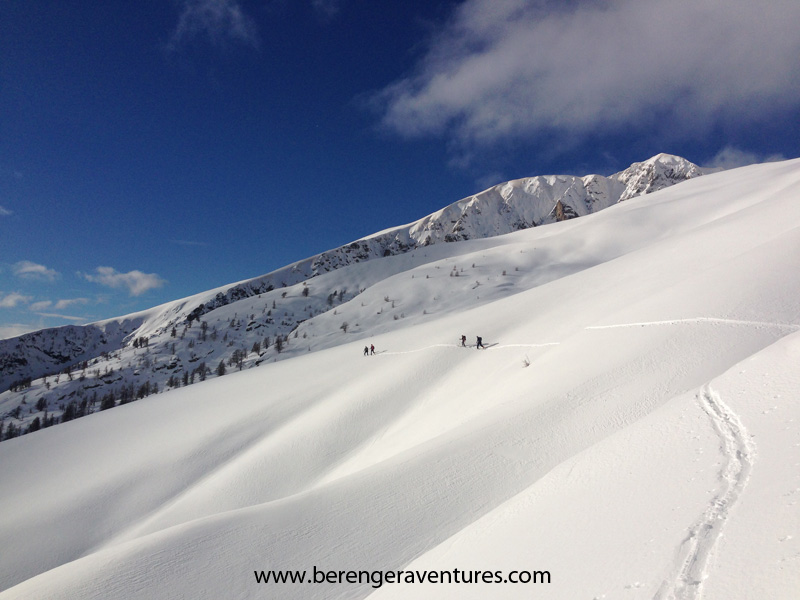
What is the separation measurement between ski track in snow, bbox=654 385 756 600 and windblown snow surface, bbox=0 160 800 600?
19mm

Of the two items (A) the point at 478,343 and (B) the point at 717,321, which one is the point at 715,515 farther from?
(A) the point at 478,343

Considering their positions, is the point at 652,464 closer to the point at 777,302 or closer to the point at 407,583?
the point at 407,583

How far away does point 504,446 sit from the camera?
6500 mm

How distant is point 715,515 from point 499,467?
3.41 meters

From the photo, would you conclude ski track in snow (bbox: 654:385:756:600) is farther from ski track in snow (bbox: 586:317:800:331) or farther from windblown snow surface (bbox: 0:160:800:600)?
ski track in snow (bbox: 586:317:800:331)

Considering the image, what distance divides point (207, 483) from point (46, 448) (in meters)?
13.9

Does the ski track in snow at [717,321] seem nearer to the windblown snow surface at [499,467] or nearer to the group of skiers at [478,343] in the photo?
the windblown snow surface at [499,467]

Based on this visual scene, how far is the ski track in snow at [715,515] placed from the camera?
95.8 inches

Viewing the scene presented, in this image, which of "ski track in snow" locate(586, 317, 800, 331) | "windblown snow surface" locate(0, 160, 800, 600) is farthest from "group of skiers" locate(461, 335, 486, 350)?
"ski track in snow" locate(586, 317, 800, 331)

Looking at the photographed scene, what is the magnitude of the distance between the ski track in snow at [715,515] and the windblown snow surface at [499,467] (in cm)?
2

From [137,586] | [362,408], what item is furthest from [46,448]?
[137,586]

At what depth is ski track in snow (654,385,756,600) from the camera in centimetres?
243

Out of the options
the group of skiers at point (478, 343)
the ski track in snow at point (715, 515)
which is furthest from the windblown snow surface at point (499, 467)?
the group of skiers at point (478, 343)

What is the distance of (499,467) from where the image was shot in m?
6.11
